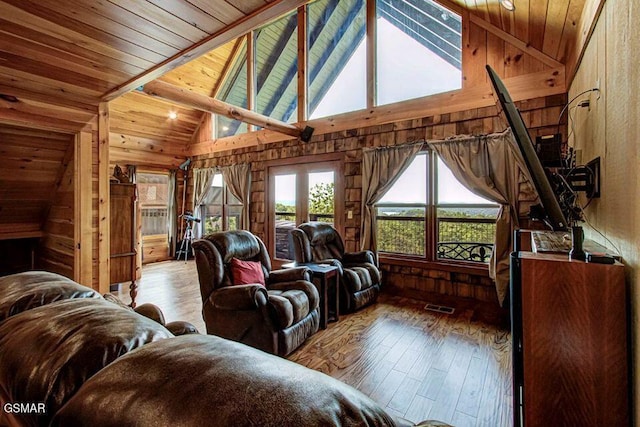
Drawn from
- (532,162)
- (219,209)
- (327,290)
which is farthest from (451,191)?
(219,209)

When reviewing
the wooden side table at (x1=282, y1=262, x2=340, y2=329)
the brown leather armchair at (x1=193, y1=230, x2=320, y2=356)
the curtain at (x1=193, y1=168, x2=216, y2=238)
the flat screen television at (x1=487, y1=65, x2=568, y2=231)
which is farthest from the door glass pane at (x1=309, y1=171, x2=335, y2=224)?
the flat screen television at (x1=487, y1=65, x2=568, y2=231)

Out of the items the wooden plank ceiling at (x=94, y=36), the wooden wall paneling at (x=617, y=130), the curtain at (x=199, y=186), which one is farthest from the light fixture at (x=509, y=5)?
the curtain at (x=199, y=186)

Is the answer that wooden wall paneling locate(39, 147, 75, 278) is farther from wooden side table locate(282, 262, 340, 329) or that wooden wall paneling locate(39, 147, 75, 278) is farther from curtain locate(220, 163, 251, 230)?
curtain locate(220, 163, 251, 230)

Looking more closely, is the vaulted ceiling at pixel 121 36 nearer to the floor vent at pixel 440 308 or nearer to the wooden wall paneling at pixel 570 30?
the wooden wall paneling at pixel 570 30

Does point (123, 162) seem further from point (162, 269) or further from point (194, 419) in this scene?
point (194, 419)

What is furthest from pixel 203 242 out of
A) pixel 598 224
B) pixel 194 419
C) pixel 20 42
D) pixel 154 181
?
pixel 154 181

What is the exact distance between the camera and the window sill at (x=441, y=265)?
3.82 m

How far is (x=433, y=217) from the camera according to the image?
4.14 metres

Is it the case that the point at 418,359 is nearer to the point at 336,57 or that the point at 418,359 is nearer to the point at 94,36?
the point at 94,36

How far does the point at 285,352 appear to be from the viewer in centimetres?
250

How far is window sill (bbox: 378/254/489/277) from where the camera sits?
12.5 feet

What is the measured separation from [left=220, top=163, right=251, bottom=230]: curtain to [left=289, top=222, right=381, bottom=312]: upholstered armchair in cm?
248

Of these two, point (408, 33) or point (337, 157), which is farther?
point (337, 157)

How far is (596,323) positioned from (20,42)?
3402 millimetres
